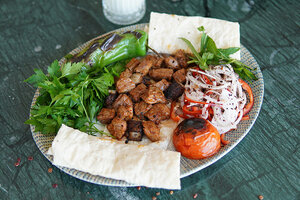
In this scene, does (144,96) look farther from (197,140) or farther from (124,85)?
(197,140)

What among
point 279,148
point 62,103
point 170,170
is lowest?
point 279,148

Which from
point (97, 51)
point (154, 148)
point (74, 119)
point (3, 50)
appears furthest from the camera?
point (3, 50)

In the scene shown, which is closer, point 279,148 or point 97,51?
point 279,148

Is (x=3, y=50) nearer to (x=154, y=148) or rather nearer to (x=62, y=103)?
(x=62, y=103)

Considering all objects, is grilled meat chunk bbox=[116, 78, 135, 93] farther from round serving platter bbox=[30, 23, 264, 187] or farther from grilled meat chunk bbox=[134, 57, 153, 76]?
round serving platter bbox=[30, 23, 264, 187]

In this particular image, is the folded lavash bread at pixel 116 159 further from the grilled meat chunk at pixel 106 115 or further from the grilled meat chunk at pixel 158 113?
the grilled meat chunk at pixel 158 113

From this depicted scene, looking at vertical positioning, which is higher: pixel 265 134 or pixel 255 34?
pixel 255 34

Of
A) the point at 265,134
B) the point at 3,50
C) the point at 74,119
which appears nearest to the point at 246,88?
the point at 265,134

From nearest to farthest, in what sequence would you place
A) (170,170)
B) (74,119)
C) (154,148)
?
1. (170,170)
2. (154,148)
3. (74,119)
